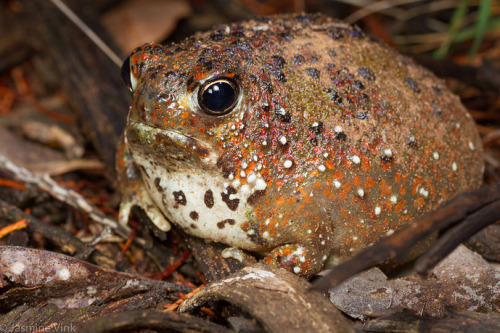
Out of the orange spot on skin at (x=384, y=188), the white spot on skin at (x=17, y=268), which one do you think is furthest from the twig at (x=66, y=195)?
the orange spot on skin at (x=384, y=188)

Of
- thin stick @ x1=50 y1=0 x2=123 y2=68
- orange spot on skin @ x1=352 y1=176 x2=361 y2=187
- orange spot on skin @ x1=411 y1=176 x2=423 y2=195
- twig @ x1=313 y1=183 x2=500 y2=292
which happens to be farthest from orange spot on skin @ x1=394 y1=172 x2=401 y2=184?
thin stick @ x1=50 y1=0 x2=123 y2=68

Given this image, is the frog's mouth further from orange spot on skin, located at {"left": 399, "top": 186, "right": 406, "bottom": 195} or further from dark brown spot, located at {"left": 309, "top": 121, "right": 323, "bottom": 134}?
orange spot on skin, located at {"left": 399, "top": 186, "right": 406, "bottom": 195}

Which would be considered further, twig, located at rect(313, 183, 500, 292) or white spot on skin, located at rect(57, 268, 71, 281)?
white spot on skin, located at rect(57, 268, 71, 281)

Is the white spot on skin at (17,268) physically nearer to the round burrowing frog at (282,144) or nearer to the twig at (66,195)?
the twig at (66,195)

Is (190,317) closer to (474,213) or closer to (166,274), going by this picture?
(166,274)

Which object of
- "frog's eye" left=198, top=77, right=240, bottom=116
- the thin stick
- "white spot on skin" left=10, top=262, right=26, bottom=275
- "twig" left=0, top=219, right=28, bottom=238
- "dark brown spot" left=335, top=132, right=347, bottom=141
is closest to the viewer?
"frog's eye" left=198, top=77, right=240, bottom=116

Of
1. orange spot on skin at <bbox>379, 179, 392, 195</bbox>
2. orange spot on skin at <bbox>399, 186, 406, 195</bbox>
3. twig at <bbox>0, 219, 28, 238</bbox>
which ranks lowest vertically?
twig at <bbox>0, 219, 28, 238</bbox>

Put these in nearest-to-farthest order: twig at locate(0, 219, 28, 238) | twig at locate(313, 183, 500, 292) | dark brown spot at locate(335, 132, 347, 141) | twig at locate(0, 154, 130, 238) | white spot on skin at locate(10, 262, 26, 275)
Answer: twig at locate(313, 183, 500, 292), white spot on skin at locate(10, 262, 26, 275), dark brown spot at locate(335, 132, 347, 141), twig at locate(0, 219, 28, 238), twig at locate(0, 154, 130, 238)
